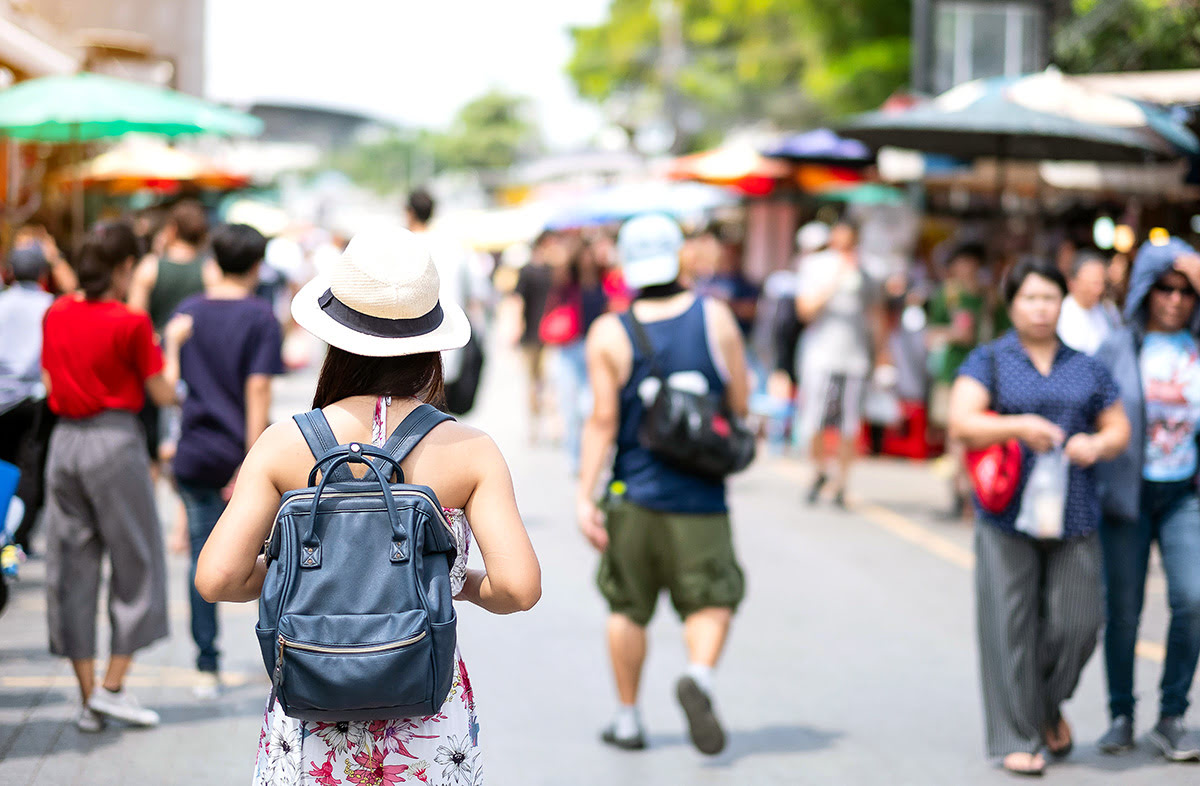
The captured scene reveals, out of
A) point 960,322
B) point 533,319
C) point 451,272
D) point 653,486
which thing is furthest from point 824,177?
point 653,486

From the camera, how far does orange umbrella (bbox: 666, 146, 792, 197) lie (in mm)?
16984

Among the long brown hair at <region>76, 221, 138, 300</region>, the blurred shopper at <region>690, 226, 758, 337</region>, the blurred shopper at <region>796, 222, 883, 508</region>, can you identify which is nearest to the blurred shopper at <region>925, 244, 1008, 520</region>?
the blurred shopper at <region>796, 222, 883, 508</region>

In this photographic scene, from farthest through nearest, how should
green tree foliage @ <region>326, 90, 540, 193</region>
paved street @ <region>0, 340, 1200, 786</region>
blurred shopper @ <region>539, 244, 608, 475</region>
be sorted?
1. green tree foliage @ <region>326, 90, 540, 193</region>
2. blurred shopper @ <region>539, 244, 608, 475</region>
3. paved street @ <region>0, 340, 1200, 786</region>

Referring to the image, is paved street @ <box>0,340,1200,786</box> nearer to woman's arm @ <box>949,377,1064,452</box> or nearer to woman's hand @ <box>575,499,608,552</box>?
woman's hand @ <box>575,499,608,552</box>

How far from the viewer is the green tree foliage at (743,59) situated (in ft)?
76.9

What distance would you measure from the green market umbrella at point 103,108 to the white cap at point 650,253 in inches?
182

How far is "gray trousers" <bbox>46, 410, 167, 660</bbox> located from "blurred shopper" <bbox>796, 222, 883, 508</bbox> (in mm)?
6673

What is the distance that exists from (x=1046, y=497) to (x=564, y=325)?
337 inches

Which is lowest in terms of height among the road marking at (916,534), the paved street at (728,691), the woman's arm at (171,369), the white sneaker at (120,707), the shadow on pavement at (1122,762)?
the road marking at (916,534)

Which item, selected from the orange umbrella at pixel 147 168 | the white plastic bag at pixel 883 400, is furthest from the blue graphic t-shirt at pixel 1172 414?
the orange umbrella at pixel 147 168

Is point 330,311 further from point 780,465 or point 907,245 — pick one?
point 907,245

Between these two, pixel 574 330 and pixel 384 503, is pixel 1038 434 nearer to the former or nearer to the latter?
pixel 384 503

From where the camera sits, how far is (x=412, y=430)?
9.84 ft

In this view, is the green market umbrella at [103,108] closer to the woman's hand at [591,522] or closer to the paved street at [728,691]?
the paved street at [728,691]
